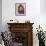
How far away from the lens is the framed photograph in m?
5.95

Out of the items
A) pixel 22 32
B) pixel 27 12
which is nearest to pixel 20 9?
pixel 27 12

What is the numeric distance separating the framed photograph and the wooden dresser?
0.49 metres

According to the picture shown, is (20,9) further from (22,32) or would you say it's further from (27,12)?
(22,32)

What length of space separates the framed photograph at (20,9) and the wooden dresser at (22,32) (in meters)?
0.49

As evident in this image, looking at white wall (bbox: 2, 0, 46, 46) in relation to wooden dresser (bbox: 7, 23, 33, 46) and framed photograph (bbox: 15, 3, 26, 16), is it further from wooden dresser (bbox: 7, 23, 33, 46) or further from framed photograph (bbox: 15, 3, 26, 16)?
wooden dresser (bbox: 7, 23, 33, 46)

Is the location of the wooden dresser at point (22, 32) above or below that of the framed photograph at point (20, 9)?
below

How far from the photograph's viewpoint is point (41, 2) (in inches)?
249

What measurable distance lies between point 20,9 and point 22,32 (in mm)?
944

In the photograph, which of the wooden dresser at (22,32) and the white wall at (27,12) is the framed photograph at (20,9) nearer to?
the white wall at (27,12)

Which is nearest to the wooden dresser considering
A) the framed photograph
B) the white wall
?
the white wall

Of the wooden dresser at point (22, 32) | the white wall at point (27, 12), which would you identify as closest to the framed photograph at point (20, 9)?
the white wall at point (27, 12)

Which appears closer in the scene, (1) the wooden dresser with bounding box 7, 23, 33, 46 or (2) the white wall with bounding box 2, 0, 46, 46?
(1) the wooden dresser with bounding box 7, 23, 33, 46

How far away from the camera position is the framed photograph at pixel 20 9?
19.5ft

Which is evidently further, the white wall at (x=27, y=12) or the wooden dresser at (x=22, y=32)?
the white wall at (x=27, y=12)
